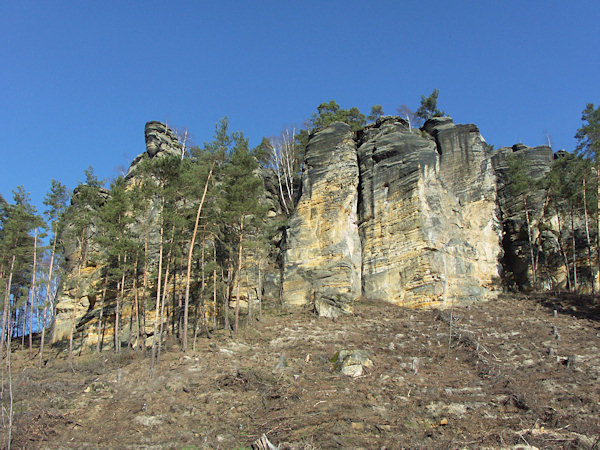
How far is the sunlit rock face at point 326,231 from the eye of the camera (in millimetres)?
29656

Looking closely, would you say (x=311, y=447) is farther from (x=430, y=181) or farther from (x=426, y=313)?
(x=430, y=181)

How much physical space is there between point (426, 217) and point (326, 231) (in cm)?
737

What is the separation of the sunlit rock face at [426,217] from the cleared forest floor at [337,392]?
17.1 feet

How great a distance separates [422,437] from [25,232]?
92.3ft

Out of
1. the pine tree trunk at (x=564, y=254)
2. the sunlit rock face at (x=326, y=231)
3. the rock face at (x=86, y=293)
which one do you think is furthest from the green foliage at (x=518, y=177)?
the rock face at (x=86, y=293)

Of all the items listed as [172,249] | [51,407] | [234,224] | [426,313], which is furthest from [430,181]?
[51,407]

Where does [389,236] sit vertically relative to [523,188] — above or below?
below

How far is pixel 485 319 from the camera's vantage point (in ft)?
81.3

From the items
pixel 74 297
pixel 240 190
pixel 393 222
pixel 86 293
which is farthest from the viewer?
pixel 86 293

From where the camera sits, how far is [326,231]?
31.7 metres

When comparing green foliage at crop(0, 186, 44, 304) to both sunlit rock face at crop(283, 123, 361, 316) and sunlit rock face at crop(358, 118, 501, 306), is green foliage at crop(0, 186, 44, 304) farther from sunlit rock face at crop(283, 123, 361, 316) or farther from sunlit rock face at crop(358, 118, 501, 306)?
sunlit rock face at crop(358, 118, 501, 306)

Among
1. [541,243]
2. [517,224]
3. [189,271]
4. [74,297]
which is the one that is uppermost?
[517,224]

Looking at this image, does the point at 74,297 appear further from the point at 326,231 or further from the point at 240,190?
the point at 326,231

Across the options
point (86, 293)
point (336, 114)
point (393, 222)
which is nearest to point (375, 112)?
point (336, 114)
